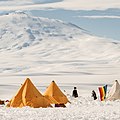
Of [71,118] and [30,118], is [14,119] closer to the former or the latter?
[30,118]

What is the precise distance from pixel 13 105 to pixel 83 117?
724 centimetres

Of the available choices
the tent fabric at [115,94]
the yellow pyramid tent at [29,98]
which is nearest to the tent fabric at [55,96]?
the yellow pyramid tent at [29,98]

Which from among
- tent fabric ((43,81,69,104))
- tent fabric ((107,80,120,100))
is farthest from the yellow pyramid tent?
tent fabric ((107,80,120,100))

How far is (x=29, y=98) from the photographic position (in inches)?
808

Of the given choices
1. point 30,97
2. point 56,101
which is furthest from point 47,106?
point 56,101

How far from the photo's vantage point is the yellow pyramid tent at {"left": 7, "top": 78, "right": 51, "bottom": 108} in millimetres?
20172

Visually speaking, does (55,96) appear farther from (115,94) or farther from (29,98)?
(115,94)

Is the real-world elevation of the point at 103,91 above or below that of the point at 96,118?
above

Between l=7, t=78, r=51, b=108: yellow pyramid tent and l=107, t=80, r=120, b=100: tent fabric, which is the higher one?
l=107, t=80, r=120, b=100: tent fabric

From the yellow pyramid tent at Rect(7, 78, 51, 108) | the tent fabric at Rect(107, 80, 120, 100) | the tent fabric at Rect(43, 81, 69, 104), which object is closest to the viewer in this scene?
the yellow pyramid tent at Rect(7, 78, 51, 108)

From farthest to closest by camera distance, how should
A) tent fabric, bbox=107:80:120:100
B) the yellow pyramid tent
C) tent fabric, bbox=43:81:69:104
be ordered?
tent fabric, bbox=107:80:120:100
tent fabric, bbox=43:81:69:104
the yellow pyramid tent

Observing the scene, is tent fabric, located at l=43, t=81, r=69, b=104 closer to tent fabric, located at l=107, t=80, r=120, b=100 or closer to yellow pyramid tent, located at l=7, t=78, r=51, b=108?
yellow pyramid tent, located at l=7, t=78, r=51, b=108

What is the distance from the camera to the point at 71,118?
14289 millimetres

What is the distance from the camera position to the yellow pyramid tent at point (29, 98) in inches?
794
